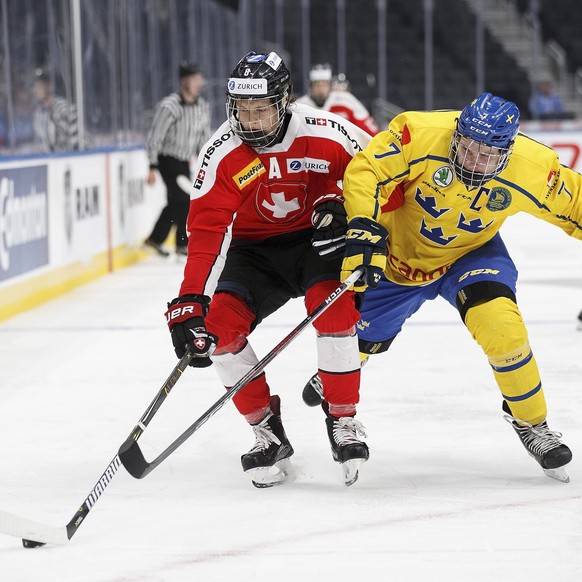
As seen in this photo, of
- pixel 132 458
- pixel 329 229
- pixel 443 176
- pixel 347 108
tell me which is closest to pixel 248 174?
pixel 329 229

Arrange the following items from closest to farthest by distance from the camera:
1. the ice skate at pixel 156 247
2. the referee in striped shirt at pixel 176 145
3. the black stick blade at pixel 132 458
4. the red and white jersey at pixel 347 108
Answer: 1. the black stick blade at pixel 132 458
2. the red and white jersey at pixel 347 108
3. the referee in striped shirt at pixel 176 145
4. the ice skate at pixel 156 247

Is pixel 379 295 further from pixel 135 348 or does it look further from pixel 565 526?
pixel 135 348

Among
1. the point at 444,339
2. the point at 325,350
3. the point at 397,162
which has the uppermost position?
the point at 397,162

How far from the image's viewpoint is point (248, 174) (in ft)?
9.32

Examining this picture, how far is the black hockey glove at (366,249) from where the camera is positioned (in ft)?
9.17

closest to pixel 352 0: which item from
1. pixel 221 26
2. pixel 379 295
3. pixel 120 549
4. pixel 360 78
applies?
pixel 360 78

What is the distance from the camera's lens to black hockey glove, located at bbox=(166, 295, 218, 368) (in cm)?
271

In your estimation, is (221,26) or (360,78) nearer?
(221,26)

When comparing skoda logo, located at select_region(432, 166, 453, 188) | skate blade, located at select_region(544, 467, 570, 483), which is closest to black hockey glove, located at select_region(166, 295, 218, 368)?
skoda logo, located at select_region(432, 166, 453, 188)

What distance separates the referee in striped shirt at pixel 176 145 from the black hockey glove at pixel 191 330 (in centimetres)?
523

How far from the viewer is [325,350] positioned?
2.87 meters

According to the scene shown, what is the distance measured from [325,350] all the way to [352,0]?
1508 cm

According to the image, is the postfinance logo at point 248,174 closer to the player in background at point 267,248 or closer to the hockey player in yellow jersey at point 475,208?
the player in background at point 267,248

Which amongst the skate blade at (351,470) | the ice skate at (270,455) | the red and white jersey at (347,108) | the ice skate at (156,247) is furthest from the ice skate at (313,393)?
the ice skate at (156,247)
